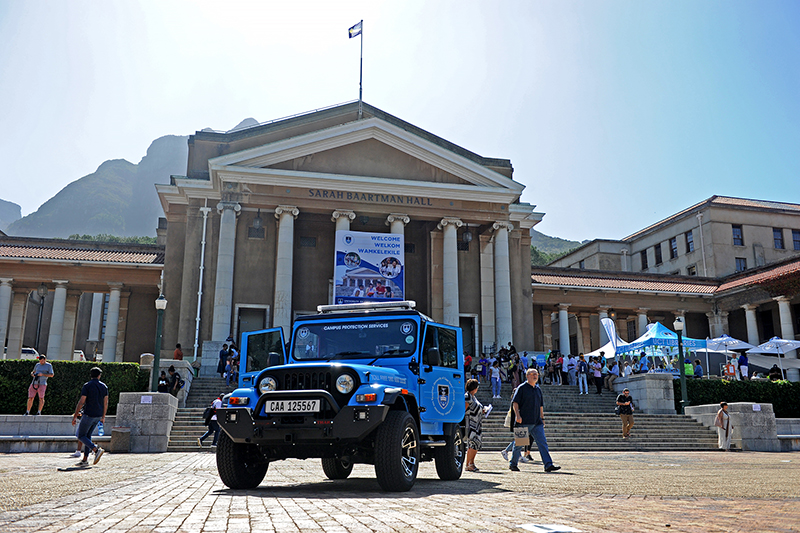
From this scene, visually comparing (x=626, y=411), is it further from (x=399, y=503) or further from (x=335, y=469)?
(x=399, y=503)

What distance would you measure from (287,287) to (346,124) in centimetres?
832

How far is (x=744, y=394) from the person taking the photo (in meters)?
24.5

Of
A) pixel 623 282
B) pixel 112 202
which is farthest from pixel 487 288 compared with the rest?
pixel 112 202

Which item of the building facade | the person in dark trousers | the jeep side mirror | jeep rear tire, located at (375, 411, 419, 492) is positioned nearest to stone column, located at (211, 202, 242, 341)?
the person in dark trousers

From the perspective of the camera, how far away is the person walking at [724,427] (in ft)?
66.7

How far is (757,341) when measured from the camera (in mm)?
40344

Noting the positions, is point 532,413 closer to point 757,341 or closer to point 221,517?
point 221,517

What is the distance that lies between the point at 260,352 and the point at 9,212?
215 meters

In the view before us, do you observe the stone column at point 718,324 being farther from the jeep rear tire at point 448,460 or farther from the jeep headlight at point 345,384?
the jeep headlight at point 345,384

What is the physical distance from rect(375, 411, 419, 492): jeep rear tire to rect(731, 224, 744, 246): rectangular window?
180 ft

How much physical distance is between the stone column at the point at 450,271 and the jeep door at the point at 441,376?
828 inches

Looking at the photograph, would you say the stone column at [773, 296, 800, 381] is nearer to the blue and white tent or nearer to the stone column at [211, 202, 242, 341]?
the blue and white tent

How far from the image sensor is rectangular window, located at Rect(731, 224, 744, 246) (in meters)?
55.6

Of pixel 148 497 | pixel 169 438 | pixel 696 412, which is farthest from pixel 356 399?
pixel 696 412
